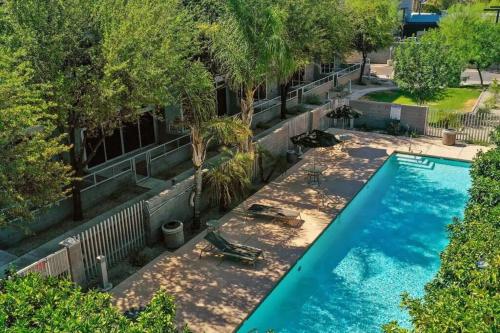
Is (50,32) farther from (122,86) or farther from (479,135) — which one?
(479,135)

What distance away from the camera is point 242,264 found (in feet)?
47.7

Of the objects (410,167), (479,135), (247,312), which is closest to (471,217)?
(247,312)

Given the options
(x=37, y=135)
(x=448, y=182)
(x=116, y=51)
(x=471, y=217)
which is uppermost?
(x=116, y=51)

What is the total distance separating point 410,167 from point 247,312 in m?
14.7

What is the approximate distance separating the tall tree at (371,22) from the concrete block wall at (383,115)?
40.8 ft

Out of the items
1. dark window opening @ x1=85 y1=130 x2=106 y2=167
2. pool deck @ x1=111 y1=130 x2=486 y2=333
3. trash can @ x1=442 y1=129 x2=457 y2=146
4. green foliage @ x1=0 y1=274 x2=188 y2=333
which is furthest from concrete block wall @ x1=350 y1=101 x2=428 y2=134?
green foliage @ x1=0 y1=274 x2=188 y2=333

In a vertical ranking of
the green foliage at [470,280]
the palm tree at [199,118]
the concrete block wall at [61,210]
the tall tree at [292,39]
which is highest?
the tall tree at [292,39]

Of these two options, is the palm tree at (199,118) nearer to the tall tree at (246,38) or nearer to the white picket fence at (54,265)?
the tall tree at (246,38)

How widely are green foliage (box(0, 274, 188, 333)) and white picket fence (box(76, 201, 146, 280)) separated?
4621 millimetres

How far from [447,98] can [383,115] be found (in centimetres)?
1039

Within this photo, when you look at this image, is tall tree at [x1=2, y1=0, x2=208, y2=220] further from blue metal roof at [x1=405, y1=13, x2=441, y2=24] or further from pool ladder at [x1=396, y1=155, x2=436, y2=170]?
blue metal roof at [x1=405, y1=13, x2=441, y2=24]

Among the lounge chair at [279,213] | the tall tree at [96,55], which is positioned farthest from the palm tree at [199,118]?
the lounge chair at [279,213]

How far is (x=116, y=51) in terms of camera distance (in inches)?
544

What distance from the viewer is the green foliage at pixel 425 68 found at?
2775cm
